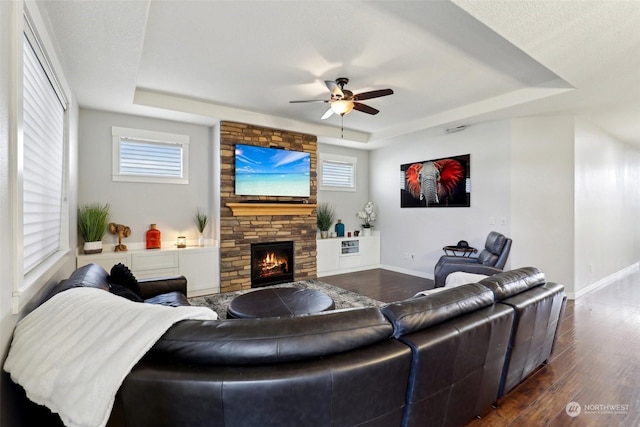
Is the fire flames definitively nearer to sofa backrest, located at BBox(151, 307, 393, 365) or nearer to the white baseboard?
sofa backrest, located at BBox(151, 307, 393, 365)

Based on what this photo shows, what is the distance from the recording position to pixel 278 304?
264cm

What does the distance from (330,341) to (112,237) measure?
4.17m

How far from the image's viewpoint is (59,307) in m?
1.33

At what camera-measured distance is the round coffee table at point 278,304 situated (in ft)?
8.05

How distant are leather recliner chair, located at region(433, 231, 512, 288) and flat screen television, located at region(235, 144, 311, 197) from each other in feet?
8.57

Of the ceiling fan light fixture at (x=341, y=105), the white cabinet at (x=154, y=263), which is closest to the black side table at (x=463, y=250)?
the ceiling fan light fixture at (x=341, y=105)

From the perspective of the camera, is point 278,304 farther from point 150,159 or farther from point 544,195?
point 544,195

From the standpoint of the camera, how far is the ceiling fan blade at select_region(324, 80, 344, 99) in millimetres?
3027

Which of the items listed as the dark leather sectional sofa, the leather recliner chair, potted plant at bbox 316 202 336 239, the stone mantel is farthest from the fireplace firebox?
the dark leather sectional sofa

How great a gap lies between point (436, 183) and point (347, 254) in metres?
2.21

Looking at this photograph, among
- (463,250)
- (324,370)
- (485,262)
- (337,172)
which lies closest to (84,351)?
(324,370)

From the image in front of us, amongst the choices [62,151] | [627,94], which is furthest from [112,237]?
[627,94]

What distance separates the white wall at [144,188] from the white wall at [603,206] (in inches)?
220

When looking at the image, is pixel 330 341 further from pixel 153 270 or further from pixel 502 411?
pixel 153 270
